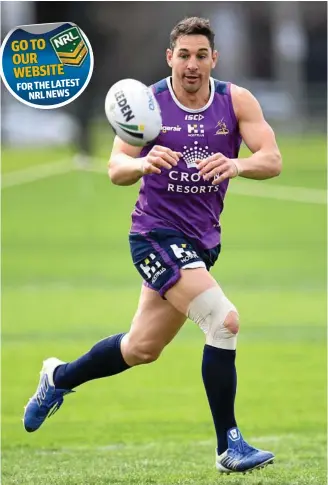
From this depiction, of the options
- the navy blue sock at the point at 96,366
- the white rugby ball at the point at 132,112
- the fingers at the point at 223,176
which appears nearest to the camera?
the white rugby ball at the point at 132,112

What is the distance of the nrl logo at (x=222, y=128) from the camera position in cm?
788

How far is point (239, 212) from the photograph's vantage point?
29375 mm

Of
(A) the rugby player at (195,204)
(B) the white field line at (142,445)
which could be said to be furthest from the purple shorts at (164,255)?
(B) the white field line at (142,445)

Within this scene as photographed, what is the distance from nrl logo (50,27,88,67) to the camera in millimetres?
8055

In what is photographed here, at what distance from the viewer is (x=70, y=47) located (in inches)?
320

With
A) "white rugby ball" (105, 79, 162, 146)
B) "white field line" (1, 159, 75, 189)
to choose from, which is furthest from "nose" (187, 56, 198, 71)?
"white field line" (1, 159, 75, 189)

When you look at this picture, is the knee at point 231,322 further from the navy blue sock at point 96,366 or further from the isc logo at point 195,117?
the isc logo at point 195,117

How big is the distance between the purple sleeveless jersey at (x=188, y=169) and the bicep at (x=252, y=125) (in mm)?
50

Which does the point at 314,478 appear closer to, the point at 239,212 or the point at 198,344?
the point at 198,344

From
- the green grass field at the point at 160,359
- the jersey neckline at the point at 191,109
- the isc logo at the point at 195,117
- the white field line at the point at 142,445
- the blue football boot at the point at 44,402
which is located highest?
the jersey neckline at the point at 191,109

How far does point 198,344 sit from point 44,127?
32.4 meters

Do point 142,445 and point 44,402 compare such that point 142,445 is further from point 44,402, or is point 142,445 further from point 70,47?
point 70,47

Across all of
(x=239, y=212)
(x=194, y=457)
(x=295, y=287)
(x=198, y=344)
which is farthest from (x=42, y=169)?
(x=194, y=457)

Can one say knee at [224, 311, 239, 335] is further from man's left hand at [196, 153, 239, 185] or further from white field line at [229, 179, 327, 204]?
white field line at [229, 179, 327, 204]
